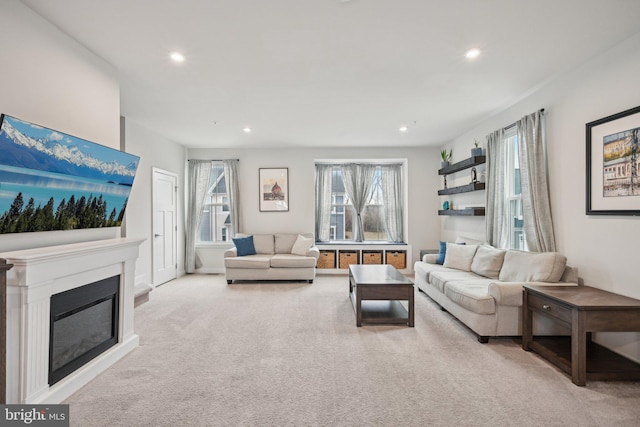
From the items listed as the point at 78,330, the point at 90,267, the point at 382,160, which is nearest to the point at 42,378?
the point at 78,330

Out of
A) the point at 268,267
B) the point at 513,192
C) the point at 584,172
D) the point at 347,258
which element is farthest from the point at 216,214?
the point at 584,172

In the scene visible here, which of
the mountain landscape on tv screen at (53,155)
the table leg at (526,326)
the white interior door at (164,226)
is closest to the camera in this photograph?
the mountain landscape on tv screen at (53,155)

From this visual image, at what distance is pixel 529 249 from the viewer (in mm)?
3699

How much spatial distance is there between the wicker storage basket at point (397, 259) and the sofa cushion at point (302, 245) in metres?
1.71

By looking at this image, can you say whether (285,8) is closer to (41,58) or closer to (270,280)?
(41,58)

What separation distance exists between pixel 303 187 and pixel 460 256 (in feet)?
11.3

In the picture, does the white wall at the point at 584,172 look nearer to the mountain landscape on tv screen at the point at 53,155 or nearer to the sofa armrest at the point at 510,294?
the sofa armrest at the point at 510,294

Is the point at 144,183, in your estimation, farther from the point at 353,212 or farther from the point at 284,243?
the point at 353,212

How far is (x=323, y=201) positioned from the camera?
7.33 metres

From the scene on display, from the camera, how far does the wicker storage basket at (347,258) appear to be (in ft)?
22.0

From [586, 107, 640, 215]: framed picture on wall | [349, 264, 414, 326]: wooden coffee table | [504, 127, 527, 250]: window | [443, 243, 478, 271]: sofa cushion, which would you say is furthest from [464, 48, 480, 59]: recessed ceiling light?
[443, 243, 478, 271]: sofa cushion

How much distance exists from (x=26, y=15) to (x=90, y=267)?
181 cm

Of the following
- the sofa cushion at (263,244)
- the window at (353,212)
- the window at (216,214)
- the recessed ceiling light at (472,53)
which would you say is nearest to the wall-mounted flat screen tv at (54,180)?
the recessed ceiling light at (472,53)

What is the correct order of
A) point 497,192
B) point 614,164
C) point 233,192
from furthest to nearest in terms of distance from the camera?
point 233,192 < point 497,192 < point 614,164
